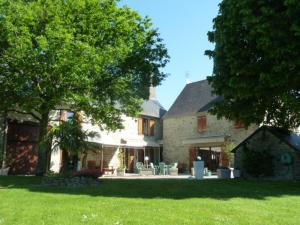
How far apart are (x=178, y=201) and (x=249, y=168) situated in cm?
1230

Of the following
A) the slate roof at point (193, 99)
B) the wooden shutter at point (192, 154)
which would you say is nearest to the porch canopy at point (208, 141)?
the wooden shutter at point (192, 154)

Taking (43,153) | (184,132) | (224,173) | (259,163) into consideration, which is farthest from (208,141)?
(43,153)

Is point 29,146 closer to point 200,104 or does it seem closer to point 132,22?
point 132,22

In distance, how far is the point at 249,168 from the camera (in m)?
23.0

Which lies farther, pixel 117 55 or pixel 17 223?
pixel 117 55

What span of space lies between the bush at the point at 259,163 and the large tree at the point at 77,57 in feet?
23.1

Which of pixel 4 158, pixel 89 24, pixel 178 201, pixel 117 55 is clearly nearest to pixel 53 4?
pixel 89 24

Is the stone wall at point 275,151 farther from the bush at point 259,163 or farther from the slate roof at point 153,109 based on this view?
the slate roof at point 153,109

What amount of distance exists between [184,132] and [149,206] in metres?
26.7

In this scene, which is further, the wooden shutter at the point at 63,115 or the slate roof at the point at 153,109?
the slate roof at the point at 153,109

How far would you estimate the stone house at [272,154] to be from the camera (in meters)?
21.8

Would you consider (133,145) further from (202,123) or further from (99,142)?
(202,123)

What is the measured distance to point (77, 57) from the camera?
18906 mm

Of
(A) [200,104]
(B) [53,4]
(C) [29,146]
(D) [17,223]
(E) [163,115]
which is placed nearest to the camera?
(D) [17,223]
